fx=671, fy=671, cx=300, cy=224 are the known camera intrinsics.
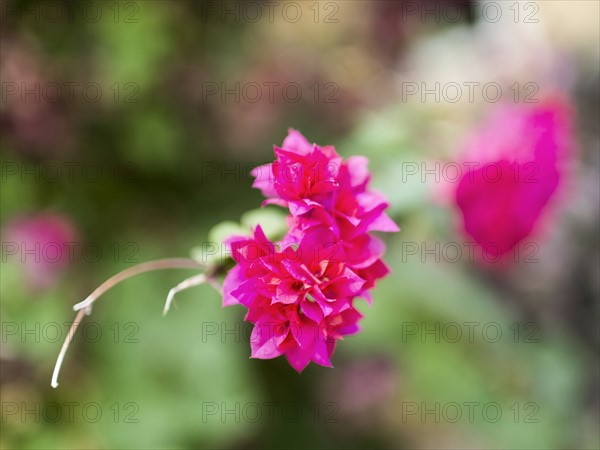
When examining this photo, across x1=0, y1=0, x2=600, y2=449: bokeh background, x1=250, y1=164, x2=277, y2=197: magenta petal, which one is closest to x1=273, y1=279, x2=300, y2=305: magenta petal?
x1=250, y1=164, x2=277, y2=197: magenta petal

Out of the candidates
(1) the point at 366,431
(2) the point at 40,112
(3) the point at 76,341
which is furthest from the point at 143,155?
(1) the point at 366,431

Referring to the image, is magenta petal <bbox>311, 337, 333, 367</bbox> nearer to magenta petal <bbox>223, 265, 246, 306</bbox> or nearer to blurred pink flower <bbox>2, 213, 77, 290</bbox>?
magenta petal <bbox>223, 265, 246, 306</bbox>

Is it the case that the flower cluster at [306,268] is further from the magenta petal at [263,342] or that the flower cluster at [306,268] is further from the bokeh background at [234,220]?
the bokeh background at [234,220]

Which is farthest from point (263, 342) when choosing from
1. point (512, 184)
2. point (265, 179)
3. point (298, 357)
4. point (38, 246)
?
point (38, 246)

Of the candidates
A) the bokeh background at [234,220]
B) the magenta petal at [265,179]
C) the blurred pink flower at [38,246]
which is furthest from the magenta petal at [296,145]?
the blurred pink flower at [38,246]

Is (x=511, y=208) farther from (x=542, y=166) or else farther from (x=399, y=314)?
(x=399, y=314)

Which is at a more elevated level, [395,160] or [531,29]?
[531,29]

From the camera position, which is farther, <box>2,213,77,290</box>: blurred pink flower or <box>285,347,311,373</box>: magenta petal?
<box>2,213,77,290</box>: blurred pink flower

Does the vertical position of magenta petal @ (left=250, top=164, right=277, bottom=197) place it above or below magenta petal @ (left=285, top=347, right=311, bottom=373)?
above
